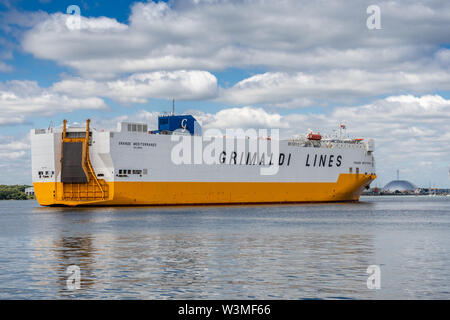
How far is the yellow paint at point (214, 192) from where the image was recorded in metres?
67.0

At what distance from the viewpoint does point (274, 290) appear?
16469 millimetres

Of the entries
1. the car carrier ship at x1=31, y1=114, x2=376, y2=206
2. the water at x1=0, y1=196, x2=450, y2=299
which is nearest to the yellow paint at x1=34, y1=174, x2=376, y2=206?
the car carrier ship at x1=31, y1=114, x2=376, y2=206

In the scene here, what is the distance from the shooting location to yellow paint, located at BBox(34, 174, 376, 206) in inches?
2638

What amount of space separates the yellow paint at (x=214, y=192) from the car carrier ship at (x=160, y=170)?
0.13 metres

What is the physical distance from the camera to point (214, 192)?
74500 millimetres

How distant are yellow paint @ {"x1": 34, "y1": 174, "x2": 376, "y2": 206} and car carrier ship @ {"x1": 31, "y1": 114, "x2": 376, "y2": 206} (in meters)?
0.13
